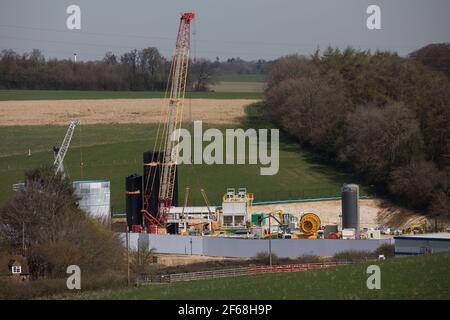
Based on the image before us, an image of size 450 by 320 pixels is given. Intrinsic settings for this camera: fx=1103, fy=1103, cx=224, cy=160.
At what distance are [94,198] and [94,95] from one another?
46.5 metres

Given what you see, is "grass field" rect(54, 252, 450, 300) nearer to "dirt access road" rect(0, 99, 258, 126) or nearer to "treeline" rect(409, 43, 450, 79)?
"dirt access road" rect(0, 99, 258, 126)

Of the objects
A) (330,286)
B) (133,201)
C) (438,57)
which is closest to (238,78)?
(438,57)

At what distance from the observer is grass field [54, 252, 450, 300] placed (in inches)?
→ 934

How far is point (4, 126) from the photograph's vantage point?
275 feet

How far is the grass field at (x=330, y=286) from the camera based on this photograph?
2372cm

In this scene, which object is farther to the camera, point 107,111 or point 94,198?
point 107,111

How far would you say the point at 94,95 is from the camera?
337ft

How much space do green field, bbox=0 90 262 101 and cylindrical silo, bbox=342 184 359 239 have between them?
42.9 meters

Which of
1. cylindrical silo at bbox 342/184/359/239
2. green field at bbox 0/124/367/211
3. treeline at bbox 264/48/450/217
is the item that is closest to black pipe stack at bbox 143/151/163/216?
green field at bbox 0/124/367/211

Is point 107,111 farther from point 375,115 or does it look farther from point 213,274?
point 213,274

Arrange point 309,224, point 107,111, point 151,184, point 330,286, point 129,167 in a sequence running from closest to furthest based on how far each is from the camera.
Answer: point 330,286 → point 309,224 → point 151,184 → point 129,167 → point 107,111

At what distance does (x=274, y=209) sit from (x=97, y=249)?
24900 mm

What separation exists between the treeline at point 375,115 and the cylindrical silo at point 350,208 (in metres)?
6.28

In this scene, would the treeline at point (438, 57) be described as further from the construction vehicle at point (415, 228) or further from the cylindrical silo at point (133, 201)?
the cylindrical silo at point (133, 201)
